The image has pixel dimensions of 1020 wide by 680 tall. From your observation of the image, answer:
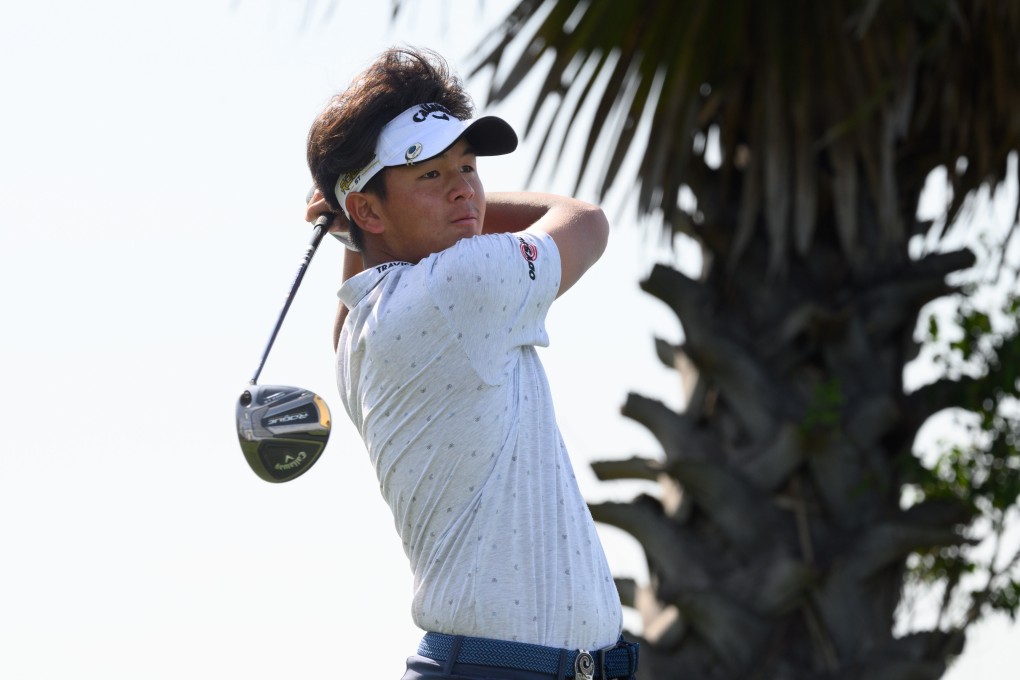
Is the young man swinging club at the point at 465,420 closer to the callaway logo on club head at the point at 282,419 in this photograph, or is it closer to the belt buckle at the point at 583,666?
the belt buckle at the point at 583,666

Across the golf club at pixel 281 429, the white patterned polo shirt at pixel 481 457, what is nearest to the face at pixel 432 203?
the white patterned polo shirt at pixel 481 457

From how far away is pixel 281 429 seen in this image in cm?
284

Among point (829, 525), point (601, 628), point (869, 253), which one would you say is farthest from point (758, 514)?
point (601, 628)

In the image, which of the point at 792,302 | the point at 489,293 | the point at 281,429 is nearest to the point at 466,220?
the point at 489,293

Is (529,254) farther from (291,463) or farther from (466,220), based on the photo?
(291,463)

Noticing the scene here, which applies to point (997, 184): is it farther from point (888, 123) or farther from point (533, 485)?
point (533, 485)

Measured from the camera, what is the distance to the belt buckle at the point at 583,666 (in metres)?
2.74

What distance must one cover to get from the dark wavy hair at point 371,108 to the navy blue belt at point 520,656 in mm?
883

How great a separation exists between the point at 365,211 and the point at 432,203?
A: 6.3 inches

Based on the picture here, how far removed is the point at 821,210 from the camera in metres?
5.78

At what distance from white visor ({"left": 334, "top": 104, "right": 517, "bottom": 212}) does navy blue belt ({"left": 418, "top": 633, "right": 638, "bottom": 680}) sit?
0.91m

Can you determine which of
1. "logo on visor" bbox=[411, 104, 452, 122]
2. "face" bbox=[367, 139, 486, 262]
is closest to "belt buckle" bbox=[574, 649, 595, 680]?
"face" bbox=[367, 139, 486, 262]

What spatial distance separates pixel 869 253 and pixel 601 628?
327 centimetres

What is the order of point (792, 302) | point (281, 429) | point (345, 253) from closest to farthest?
point (281, 429) < point (345, 253) < point (792, 302)
